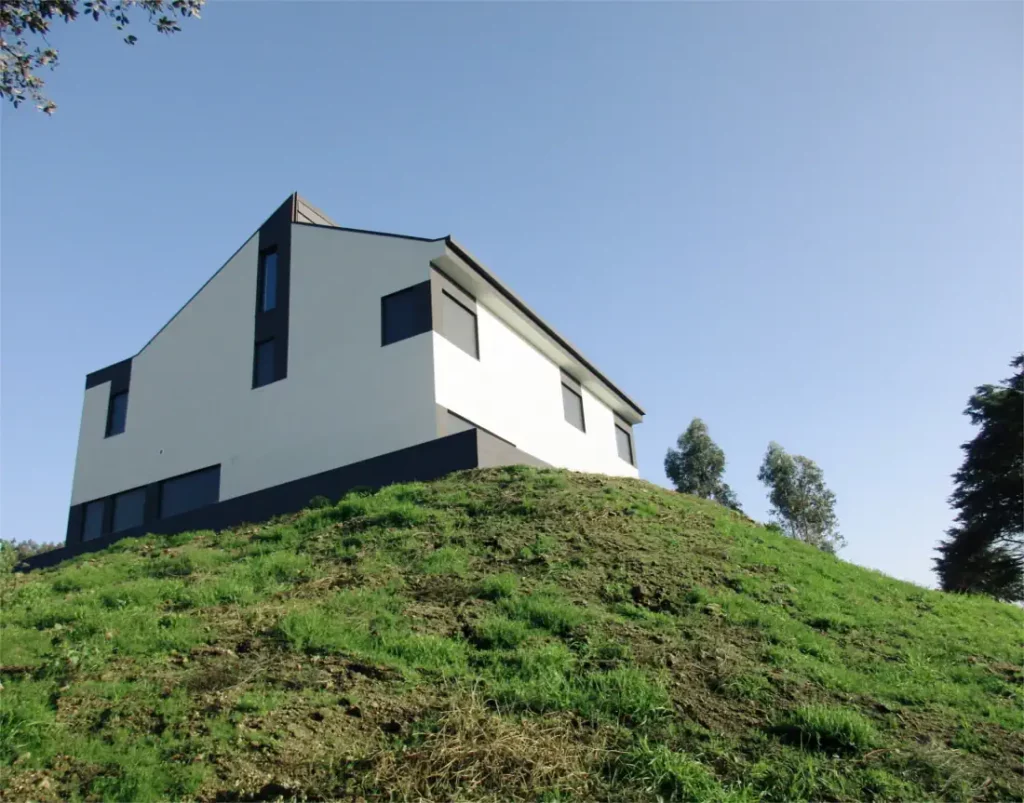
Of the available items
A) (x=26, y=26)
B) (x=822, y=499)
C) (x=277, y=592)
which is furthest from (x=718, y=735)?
(x=822, y=499)

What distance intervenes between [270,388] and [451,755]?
1645 cm

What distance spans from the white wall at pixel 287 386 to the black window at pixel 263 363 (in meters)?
0.21

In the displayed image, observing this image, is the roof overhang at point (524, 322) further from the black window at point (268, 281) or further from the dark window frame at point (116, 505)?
the dark window frame at point (116, 505)

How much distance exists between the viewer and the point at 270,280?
23.2m

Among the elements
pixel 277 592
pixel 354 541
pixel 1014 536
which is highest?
pixel 1014 536

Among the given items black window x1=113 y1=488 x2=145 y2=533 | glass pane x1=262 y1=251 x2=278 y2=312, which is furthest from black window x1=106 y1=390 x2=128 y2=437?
glass pane x1=262 y1=251 x2=278 y2=312

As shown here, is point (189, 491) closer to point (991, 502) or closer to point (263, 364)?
point (263, 364)

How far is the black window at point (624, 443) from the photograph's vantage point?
30.4 m

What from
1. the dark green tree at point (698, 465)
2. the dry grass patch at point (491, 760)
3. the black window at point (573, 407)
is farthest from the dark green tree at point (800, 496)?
the dry grass patch at point (491, 760)

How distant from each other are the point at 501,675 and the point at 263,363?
636 inches

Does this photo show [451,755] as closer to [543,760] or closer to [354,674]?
[543,760]

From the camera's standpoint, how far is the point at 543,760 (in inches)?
244

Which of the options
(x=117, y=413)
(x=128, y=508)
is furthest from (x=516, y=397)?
(x=117, y=413)

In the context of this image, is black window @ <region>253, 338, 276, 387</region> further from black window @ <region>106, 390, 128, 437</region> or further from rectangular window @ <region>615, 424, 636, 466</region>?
rectangular window @ <region>615, 424, 636, 466</region>
